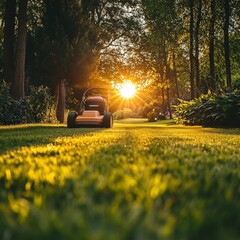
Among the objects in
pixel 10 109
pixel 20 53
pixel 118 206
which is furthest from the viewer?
pixel 20 53

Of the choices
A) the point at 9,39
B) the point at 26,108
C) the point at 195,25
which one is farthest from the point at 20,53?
the point at 195,25

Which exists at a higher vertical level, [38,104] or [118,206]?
[38,104]

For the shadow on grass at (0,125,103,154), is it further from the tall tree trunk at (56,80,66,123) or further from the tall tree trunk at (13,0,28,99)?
the tall tree trunk at (56,80,66,123)

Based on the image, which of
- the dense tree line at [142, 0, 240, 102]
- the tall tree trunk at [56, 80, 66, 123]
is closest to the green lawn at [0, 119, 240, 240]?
the dense tree line at [142, 0, 240, 102]

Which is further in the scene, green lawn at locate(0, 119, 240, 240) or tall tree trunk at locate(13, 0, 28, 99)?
tall tree trunk at locate(13, 0, 28, 99)

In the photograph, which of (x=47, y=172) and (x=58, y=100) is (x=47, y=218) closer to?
(x=47, y=172)

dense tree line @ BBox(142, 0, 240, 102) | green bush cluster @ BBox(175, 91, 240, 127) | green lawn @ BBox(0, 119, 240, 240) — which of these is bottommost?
green lawn @ BBox(0, 119, 240, 240)

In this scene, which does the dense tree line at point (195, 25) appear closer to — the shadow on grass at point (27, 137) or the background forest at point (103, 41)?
the background forest at point (103, 41)

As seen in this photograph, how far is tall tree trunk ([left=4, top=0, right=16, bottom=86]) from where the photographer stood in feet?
61.2

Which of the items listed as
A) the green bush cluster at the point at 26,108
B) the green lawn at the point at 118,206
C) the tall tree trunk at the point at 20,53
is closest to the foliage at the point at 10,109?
the green bush cluster at the point at 26,108

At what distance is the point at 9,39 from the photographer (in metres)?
18.7

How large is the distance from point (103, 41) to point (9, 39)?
1366cm

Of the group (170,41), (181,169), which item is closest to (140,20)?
(170,41)

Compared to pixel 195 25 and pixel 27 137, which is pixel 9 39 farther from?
pixel 27 137
